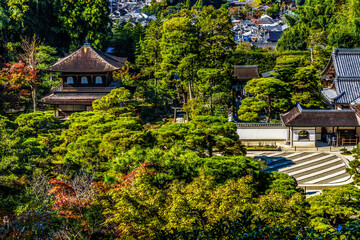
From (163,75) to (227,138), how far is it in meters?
16.8

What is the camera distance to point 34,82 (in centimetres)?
3556

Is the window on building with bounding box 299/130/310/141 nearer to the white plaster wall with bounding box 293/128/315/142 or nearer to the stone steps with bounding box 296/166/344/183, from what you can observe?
Result: the white plaster wall with bounding box 293/128/315/142

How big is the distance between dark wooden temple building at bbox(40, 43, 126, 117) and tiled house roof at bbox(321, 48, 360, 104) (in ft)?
57.8

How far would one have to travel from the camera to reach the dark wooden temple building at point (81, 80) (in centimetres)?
3503

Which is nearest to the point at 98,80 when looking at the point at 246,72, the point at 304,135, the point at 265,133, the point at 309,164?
the point at 265,133

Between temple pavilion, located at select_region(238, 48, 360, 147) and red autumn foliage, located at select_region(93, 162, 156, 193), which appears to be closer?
red autumn foliage, located at select_region(93, 162, 156, 193)

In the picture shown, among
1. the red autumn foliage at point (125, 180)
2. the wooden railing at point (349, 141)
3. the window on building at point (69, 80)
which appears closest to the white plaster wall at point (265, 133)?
the wooden railing at point (349, 141)

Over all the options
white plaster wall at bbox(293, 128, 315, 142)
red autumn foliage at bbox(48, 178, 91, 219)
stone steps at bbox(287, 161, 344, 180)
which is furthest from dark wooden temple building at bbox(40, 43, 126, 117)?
red autumn foliage at bbox(48, 178, 91, 219)

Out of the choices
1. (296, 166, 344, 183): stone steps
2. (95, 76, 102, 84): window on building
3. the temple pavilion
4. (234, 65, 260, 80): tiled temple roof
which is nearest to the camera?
(296, 166, 344, 183): stone steps

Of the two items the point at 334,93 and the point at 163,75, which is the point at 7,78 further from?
the point at 334,93

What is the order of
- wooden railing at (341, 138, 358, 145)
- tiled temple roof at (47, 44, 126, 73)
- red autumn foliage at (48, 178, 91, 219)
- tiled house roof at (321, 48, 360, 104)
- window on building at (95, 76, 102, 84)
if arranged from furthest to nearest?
window on building at (95, 76, 102, 84)
tiled temple roof at (47, 44, 126, 73)
tiled house roof at (321, 48, 360, 104)
wooden railing at (341, 138, 358, 145)
red autumn foliage at (48, 178, 91, 219)

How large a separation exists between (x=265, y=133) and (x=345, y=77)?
8.74m

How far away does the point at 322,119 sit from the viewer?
28.8 m

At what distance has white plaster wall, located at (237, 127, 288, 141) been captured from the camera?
99.7 feet
